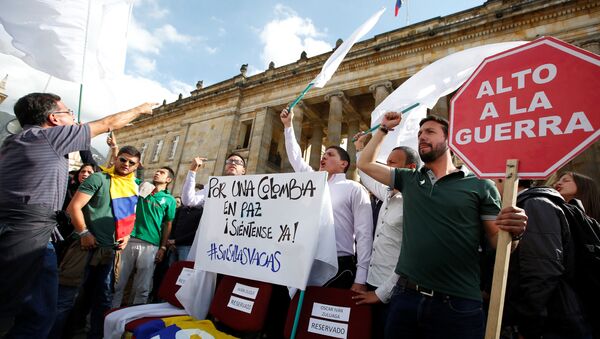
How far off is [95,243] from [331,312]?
2.63m

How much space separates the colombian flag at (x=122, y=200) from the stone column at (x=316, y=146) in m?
12.9

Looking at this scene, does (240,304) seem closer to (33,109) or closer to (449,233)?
(449,233)

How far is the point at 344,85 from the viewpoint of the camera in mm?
15180

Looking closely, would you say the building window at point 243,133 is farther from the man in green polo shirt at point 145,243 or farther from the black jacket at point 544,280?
the black jacket at point 544,280

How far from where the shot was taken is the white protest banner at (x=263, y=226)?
2.32m

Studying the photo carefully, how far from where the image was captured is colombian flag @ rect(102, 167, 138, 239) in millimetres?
3529

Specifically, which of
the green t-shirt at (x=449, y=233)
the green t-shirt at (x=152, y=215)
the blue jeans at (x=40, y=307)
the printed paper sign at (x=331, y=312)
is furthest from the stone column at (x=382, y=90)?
the blue jeans at (x=40, y=307)

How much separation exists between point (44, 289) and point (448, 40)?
46.8 ft

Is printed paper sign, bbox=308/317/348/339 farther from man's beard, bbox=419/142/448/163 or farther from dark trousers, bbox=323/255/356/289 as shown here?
man's beard, bbox=419/142/448/163

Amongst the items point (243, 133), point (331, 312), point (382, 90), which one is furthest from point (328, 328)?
point (243, 133)

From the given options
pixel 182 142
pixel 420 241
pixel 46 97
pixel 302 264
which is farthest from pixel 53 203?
pixel 182 142

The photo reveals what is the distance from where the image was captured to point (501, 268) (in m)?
1.34

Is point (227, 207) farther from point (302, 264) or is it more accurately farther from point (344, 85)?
point (344, 85)

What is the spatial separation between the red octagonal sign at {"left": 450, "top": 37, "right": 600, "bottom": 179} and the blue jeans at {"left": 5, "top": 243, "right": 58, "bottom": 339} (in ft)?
10.3
